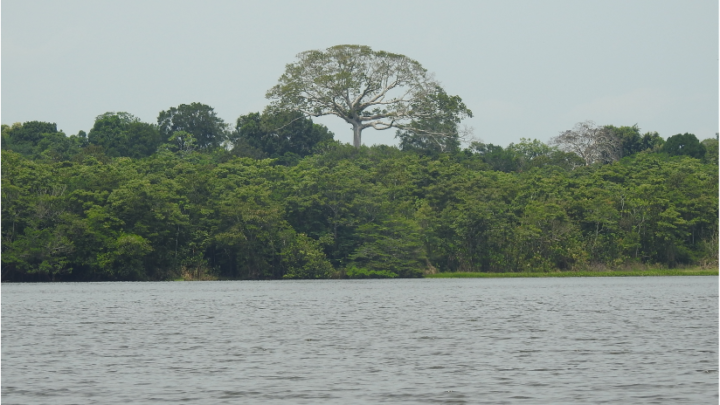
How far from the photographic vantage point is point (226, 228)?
78.8 metres

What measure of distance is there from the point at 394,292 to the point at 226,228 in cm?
2478

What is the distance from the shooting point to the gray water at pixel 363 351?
1850 centimetres

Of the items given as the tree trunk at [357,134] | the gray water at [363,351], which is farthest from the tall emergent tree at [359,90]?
the gray water at [363,351]

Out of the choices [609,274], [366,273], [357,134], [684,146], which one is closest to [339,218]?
[366,273]

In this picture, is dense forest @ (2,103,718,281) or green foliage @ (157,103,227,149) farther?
green foliage @ (157,103,227,149)

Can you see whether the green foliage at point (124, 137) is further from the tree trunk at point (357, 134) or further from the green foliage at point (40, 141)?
the tree trunk at point (357, 134)

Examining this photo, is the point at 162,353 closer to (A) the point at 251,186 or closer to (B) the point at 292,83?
(A) the point at 251,186

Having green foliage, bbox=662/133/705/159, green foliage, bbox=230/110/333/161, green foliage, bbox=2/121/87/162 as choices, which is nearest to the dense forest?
green foliage, bbox=2/121/87/162

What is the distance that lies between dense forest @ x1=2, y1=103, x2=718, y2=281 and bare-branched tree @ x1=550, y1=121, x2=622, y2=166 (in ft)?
51.8

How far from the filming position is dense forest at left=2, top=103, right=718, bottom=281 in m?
72.9

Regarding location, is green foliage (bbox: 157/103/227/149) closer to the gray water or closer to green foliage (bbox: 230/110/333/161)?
green foliage (bbox: 230/110/333/161)

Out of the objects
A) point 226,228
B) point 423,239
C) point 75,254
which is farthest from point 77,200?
point 423,239

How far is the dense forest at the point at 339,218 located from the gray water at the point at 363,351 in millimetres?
24993

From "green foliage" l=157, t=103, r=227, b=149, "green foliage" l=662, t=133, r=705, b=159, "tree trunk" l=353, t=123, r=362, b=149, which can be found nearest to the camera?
"green foliage" l=662, t=133, r=705, b=159
